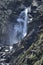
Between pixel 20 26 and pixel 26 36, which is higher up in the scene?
pixel 20 26

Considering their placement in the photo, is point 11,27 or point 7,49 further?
point 11,27

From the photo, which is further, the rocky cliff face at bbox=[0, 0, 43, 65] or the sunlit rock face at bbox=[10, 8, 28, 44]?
the sunlit rock face at bbox=[10, 8, 28, 44]

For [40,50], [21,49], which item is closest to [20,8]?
[21,49]

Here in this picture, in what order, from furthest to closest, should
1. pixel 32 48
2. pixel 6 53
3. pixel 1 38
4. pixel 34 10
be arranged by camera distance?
pixel 1 38
pixel 34 10
pixel 6 53
pixel 32 48

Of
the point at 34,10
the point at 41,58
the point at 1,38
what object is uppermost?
the point at 34,10

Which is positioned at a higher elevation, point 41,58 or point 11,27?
point 11,27

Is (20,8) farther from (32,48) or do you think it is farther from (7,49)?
(32,48)

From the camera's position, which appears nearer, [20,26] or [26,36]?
[26,36]

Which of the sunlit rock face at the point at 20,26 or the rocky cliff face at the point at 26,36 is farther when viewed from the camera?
the sunlit rock face at the point at 20,26
